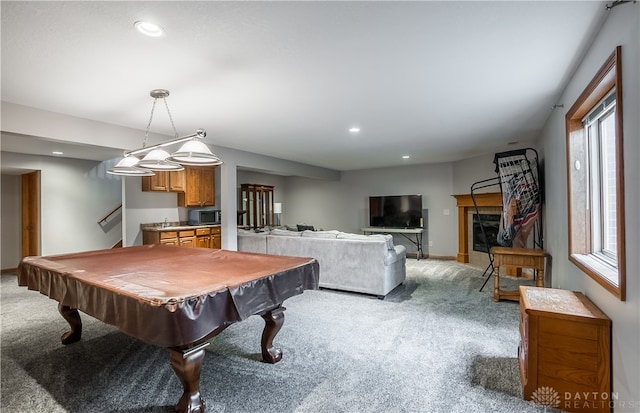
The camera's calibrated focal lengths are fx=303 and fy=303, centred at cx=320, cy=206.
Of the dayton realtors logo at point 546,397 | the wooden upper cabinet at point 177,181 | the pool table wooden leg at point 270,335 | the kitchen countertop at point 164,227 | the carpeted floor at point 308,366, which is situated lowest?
the carpeted floor at point 308,366

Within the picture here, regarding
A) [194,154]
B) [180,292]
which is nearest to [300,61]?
[194,154]

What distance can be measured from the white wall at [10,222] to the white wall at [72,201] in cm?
7

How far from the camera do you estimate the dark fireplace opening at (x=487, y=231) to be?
6.11 m

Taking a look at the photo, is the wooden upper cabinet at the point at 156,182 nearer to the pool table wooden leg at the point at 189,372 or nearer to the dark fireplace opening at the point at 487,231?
the pool table wooden leg at the point at 189,372

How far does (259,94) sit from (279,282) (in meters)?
1.73

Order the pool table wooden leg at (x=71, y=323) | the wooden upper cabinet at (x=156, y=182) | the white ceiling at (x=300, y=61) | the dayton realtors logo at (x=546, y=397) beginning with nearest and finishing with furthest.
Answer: the white ceiling at (x=300, y=61) < the dayton realtors logo at (x=546, y=397) < the pool table wooden leg at (x=71, y=323) < the wooden upper cabinet at (x=156, y=182)

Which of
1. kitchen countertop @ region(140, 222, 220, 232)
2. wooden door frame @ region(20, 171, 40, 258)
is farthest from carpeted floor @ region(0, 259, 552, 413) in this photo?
wooden door frame @ region(20, 171, 40, 258)

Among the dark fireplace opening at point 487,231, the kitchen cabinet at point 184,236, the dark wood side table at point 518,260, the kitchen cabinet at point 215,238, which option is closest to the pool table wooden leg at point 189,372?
the dark wood side table at point 518,260

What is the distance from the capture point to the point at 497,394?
1.98m

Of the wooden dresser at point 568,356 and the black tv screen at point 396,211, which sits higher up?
the black tv screen at point 396,211

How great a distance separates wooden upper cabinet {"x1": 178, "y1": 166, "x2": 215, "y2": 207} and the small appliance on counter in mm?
228

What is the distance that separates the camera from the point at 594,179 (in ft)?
7.86

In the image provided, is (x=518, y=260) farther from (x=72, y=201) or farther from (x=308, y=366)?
(x=72, y=201)

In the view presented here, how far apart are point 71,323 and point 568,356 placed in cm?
395
